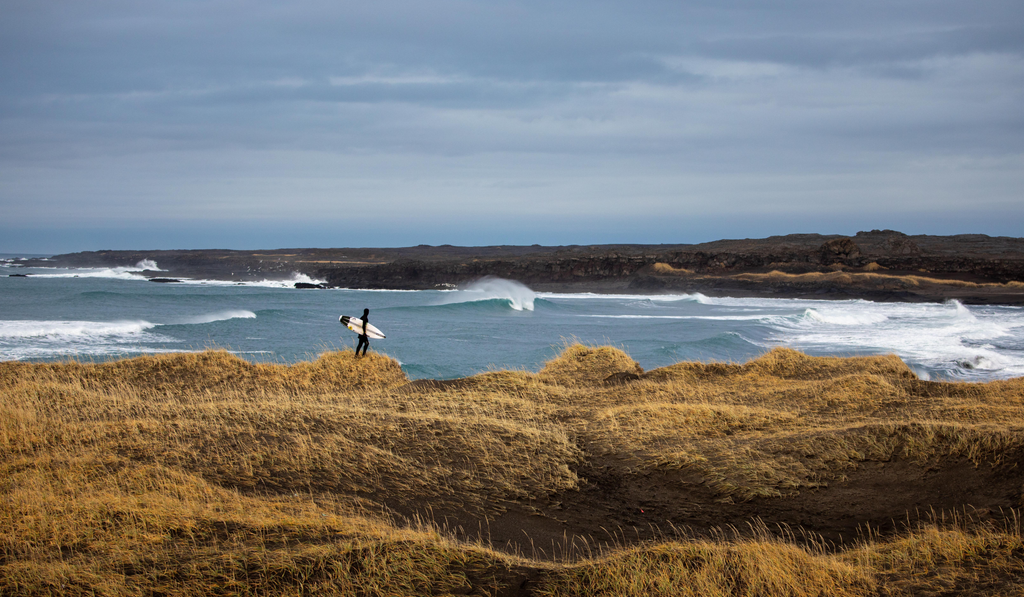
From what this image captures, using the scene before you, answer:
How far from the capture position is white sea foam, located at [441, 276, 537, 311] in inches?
2227

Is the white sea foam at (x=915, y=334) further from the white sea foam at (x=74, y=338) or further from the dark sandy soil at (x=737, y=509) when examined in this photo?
the white sea foam at (x=74, y=338)

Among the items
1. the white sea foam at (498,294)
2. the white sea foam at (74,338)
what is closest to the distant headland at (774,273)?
the white sea foam at (498,294)

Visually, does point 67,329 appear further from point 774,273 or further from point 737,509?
point 774,273

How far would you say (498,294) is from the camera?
64.8 meters

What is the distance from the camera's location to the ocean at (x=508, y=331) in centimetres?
2495

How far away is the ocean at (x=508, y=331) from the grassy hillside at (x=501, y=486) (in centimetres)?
685

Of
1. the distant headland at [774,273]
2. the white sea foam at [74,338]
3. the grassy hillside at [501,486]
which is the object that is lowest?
the white sea foam at [74,338]

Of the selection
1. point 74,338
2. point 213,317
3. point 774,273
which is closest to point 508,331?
point 213,317

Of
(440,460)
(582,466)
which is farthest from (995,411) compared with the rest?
(440,460)

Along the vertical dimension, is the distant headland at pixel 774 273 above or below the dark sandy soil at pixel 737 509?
above

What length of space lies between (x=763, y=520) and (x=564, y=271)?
7623cm

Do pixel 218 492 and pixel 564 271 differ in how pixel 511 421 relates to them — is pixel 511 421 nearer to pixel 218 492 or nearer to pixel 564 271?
pixel 218 492

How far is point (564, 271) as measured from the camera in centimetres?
8331

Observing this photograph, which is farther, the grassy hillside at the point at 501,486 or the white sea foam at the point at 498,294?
the white sea foam at the point at 498,294
